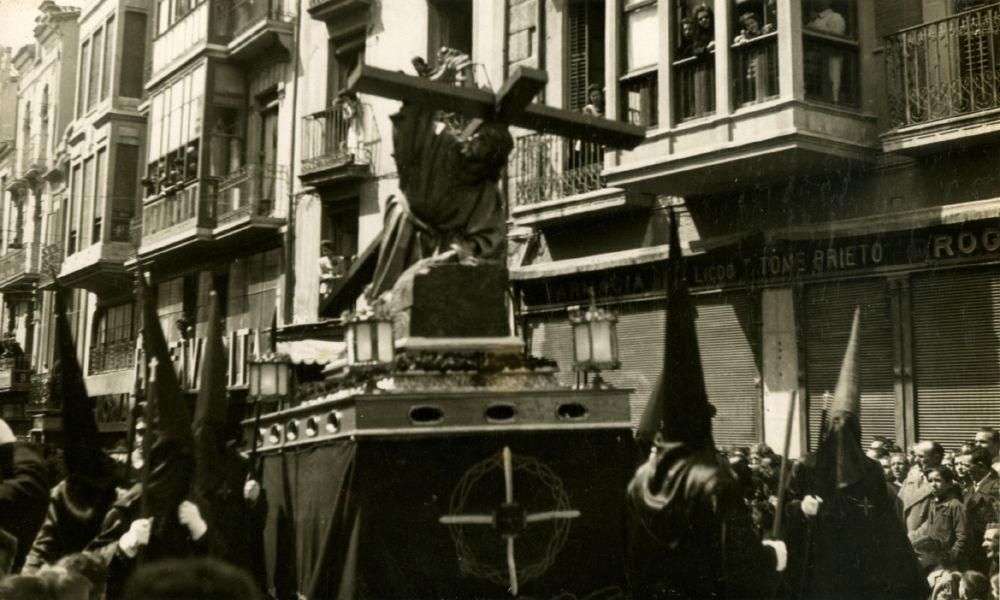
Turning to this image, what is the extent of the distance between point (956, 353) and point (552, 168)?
6646 mm

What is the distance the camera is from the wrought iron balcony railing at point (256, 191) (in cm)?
2345

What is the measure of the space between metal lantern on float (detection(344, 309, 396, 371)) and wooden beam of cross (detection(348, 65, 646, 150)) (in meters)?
1.23

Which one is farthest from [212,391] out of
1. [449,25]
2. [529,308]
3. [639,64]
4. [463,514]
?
[449,25]

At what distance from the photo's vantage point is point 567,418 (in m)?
6.50

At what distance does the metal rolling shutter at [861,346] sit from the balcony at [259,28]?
1321cm

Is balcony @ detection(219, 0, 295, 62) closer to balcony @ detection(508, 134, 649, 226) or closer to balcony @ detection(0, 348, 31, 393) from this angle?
balcony @ detection(508, 134, 649, 226)

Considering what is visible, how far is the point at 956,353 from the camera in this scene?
12.2 meters

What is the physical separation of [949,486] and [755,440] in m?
4.75

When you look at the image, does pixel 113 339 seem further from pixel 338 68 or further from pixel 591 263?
pixel 591 263

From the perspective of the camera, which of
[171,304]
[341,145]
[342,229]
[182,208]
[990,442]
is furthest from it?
[171,304]

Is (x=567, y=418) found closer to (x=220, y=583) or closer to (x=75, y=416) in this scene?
(x=75, y=416)

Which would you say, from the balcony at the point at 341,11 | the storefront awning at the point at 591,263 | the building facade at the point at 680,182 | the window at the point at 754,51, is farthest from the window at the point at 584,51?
the balcony at the point at 341,11

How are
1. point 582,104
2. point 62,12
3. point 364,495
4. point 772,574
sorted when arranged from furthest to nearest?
point 62,12, point 582,104, point 772,574, point 364,495

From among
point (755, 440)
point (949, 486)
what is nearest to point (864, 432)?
point (755, 440)
